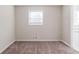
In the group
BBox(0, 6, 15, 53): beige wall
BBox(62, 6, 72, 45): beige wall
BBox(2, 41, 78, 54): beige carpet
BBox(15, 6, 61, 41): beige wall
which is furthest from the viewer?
BBox(15, 6, 61, 41): beige wall

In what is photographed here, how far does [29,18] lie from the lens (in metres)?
6.36

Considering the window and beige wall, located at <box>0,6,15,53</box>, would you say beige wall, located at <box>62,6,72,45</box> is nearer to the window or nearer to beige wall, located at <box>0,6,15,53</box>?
the window

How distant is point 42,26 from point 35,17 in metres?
0.55

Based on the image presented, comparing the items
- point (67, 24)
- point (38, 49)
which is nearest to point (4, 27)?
point (38, 49)

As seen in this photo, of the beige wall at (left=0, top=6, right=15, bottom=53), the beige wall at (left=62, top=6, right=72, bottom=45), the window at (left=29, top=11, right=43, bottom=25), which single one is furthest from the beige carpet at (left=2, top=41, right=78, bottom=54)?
the window at (left=29, top=11, right=43, bottom=25)

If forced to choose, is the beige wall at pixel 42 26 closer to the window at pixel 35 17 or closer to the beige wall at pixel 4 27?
the window at pixel 35 17

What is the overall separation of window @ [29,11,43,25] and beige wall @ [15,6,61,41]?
0.51ft

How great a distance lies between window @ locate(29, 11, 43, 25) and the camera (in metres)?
6.30

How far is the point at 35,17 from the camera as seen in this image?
6.32 meters

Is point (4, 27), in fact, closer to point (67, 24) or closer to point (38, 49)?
point (38, 49)

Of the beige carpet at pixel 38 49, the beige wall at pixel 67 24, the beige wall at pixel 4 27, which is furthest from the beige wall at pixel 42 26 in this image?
the beige wall at pixel 4 27
